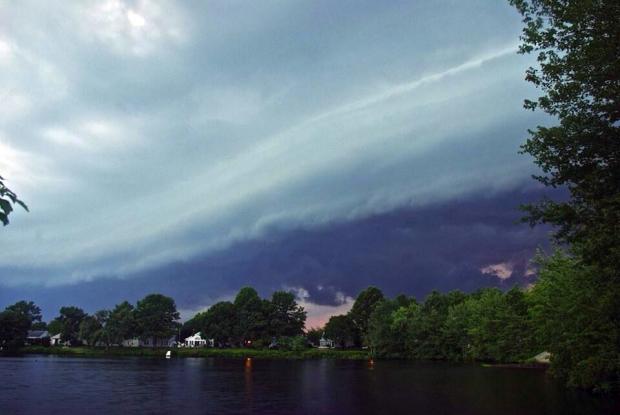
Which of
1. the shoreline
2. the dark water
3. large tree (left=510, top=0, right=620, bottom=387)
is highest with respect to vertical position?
large tree (left=510, top=0, right=620, bottom=387)

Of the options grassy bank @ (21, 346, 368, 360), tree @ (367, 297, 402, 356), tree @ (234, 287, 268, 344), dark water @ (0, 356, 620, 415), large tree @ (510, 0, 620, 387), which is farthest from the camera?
tree @ (234, 287, 268, 344)

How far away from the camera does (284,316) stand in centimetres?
18075

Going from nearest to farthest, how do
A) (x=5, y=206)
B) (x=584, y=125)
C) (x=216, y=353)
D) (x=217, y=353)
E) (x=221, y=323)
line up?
(x=5, y=206) → (x=584, y=125) → (x=217, y=353) → (x=216, y=353) → (x=221, y=323)

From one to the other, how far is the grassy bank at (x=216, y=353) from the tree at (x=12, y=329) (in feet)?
13.7

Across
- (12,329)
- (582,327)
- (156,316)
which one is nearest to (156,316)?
(156,316)

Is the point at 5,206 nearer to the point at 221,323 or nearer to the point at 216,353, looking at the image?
the point at 216,353

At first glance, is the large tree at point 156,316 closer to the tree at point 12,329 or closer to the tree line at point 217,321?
the tree line at point 217,321

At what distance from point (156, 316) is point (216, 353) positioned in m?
30.6

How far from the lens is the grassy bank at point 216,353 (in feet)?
535

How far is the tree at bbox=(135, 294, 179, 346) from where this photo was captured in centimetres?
18812

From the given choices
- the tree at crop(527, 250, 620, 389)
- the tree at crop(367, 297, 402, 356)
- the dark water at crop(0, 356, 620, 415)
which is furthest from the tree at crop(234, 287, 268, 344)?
the tree at crop(527, 250, 620, 389)

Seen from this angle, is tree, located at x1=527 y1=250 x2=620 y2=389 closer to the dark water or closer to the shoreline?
the dark water

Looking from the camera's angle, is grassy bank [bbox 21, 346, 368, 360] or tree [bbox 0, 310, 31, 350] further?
tree [bbox 0, 310, 31, 350]

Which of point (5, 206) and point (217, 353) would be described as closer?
point (5, 206)
